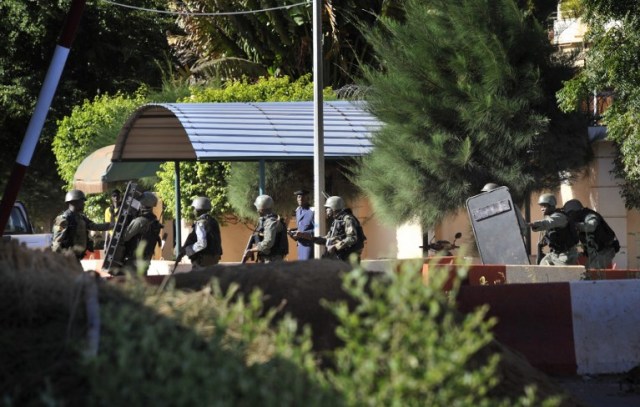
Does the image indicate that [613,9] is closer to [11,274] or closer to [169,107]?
[169,107]

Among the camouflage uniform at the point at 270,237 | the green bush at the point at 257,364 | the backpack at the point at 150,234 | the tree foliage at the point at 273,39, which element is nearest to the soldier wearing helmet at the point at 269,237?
the camouflage uniform at the point at 270,237

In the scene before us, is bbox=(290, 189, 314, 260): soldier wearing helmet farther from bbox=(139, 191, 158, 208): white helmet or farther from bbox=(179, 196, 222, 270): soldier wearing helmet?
bbox=(139, 191, 158, 208): white helmet

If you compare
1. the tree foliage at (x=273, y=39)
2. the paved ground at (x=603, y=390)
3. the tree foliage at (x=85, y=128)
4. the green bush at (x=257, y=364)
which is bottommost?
the paved ground at (x=603, y=390)

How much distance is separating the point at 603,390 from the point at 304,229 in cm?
972

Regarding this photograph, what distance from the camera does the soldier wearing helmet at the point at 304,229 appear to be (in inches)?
693

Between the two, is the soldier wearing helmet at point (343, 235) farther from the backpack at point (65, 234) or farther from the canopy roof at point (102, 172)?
the canopy roof at point (102, 172)

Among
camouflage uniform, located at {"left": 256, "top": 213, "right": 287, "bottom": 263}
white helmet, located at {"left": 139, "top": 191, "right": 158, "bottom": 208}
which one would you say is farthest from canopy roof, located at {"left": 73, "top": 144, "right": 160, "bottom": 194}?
camouflage uniform, located at {"left": 256, "top": 213, "right": 287, "bottom": 263}

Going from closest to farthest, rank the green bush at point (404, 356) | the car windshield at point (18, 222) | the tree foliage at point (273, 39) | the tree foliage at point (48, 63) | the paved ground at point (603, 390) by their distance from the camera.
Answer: the green bush at point (404, 356), the paved ground at point (603, 390), the car windshield at point (18, 222), the tree foliage at point (273, 39), the tree foliage at point (48, 63)

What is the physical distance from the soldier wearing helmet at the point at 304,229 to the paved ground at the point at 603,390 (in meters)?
7.57

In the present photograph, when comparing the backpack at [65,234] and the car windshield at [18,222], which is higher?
the car windshield at [18,222]

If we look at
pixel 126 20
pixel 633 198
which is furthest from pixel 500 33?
pixel 126 20

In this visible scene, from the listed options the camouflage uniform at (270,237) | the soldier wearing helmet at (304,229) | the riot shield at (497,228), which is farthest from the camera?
the soldier wearing helmet at (304,229)

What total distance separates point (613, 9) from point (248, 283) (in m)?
11.4

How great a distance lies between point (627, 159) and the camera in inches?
718
